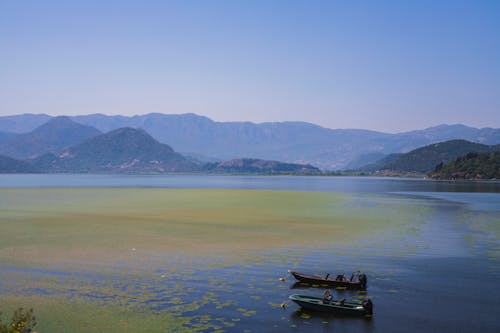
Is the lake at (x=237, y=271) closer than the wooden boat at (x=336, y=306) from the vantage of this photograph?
Yes

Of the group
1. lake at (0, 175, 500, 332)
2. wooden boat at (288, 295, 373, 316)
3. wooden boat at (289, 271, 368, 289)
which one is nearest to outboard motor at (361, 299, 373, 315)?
wooden boat at (288, 295, 373, 316)

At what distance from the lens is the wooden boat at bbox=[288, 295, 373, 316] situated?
2381 centimetres

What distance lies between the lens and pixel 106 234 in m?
49.9

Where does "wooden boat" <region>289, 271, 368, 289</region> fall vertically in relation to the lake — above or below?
above

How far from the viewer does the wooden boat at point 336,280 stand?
28.3 m

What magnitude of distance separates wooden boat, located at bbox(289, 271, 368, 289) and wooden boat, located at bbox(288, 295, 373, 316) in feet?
12.9

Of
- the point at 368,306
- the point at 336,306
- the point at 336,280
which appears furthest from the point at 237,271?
the point at 368,306

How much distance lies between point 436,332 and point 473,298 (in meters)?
6.51

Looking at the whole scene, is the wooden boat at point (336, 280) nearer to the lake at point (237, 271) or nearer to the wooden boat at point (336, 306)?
the lake at point (237, 271)

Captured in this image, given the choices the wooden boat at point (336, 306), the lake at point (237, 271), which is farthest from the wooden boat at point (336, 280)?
the wooden boat at point (336, 306)

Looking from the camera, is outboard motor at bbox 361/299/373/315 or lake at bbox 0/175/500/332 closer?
lake at bbox 0/175/500/332

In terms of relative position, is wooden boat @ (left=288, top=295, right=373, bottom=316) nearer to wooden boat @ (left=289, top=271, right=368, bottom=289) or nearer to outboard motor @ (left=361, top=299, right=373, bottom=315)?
outboard motor @ (left=361, top=299, right=373, bottom=315)

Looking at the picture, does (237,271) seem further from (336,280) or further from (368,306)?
(368,306)

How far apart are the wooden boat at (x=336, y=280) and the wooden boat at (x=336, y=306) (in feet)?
12.9
